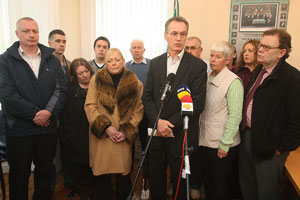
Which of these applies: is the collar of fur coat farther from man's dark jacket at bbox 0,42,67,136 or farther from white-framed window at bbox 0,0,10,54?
white-framed window at bbox 0,0,10,54

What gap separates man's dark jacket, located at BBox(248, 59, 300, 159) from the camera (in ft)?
5.19

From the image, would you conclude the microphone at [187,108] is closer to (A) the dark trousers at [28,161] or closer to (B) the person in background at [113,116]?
(B) the person in background at [113,116]

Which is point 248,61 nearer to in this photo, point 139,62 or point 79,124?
point 139,62

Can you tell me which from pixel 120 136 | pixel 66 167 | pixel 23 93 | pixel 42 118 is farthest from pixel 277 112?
pixel 66 167

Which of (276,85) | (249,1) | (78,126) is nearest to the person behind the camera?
(276,85)

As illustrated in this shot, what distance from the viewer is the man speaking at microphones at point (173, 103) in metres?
1.73

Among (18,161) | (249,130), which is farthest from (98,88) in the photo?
(249,130)

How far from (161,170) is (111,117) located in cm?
61

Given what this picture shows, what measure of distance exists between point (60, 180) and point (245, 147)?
7.27 feet

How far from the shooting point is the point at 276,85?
1622 millimetres

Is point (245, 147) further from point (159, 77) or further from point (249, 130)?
point (159, 77)

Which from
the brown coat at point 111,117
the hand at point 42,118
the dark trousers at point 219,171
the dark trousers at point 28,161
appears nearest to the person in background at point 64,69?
the dark trousers at point 28,161

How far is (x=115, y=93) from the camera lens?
1990 mm

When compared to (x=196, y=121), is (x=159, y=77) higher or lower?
higher
